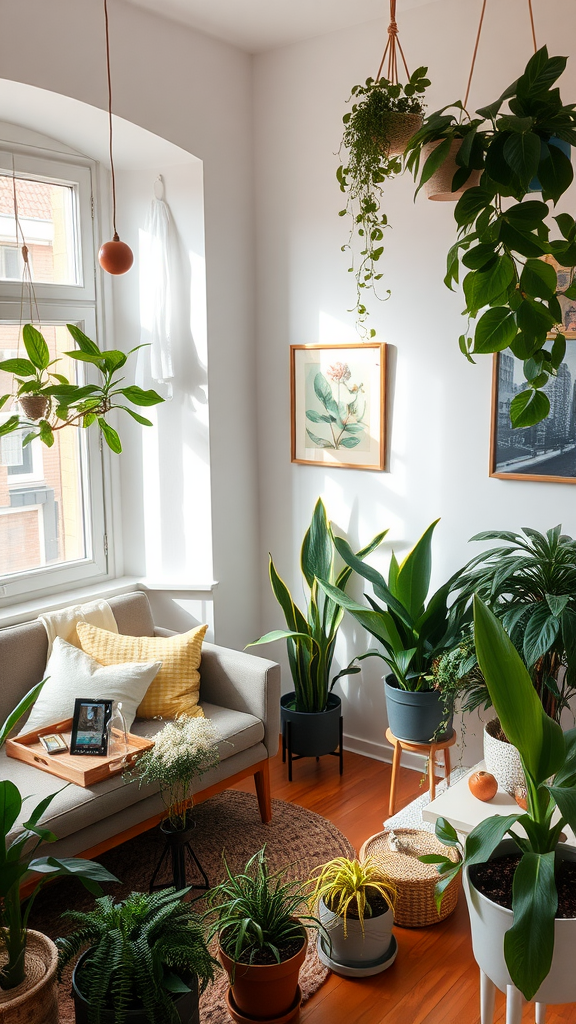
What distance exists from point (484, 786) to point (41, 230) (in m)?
2.75

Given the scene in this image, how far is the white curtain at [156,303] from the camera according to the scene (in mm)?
3818

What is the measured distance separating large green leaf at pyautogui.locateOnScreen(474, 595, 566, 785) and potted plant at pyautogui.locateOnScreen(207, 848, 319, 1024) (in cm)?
83

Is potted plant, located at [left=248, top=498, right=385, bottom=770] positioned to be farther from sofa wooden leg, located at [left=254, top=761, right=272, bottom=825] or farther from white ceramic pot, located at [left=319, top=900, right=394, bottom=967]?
white ceramic pot, located at [left=319, top=900, right=394, bottom=967]

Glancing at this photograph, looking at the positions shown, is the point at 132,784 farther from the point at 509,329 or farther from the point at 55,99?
the point at 55,99

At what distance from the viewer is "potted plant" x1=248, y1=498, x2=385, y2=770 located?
374 centimetres

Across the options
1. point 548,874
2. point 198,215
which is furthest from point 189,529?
point 548,874

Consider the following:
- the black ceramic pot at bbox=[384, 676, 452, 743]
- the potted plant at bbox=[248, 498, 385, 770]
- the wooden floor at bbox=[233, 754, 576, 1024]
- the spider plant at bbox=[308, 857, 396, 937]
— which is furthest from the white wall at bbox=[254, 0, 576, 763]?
the spider plant at bbox=[308, 857, 396, 937]

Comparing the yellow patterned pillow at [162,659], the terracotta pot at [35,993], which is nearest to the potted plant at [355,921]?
the terracotta pot at [35,993]

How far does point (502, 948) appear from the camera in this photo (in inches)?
75.4

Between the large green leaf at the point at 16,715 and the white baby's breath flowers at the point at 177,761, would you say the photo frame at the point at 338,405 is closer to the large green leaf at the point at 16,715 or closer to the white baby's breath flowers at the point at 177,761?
the white baby's breath flowers at the point at 177,761

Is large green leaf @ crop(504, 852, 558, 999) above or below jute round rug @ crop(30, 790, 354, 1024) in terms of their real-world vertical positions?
above

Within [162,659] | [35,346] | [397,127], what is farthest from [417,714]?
[397,127]

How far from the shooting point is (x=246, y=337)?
160 inches

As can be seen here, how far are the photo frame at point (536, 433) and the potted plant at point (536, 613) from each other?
326mm
